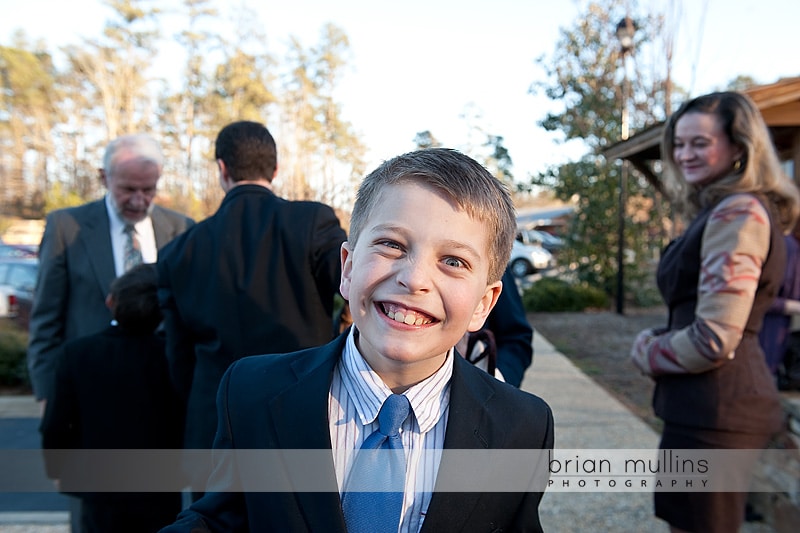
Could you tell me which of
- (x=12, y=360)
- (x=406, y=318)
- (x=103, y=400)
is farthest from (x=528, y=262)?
(x=406, y=318)

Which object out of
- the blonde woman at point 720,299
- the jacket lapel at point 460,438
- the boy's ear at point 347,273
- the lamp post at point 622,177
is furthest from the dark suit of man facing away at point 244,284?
the lamp post at point 622,177

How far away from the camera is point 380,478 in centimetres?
125

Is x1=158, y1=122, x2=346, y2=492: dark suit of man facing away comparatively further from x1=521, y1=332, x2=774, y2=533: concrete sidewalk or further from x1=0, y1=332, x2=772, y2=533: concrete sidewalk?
x1=521, y1=332, x2=774, y2=533: concrete sidewalk

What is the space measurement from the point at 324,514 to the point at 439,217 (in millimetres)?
649

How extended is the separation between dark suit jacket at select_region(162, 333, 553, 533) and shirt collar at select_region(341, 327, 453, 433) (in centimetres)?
4

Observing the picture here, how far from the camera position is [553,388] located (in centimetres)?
675

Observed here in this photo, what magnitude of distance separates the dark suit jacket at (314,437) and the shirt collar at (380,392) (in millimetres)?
37

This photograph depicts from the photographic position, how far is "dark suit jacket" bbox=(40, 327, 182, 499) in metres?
2.59

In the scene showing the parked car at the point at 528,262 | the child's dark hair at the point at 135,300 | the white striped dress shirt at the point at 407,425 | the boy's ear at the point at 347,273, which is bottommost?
the parked car at the point at 528,262

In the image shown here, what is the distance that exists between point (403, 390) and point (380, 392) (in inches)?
2.9

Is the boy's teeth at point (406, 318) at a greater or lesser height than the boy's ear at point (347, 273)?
lesser

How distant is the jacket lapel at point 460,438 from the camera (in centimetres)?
124

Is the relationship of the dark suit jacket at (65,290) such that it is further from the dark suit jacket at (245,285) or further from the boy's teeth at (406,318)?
the boy's teeth at (406,318)

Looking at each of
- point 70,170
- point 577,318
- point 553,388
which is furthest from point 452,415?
point 70,170
